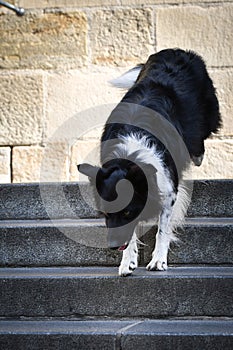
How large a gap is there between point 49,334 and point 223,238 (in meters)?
1.15

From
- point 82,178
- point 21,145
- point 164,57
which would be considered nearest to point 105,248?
point 164,57

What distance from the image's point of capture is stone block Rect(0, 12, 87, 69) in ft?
18.9

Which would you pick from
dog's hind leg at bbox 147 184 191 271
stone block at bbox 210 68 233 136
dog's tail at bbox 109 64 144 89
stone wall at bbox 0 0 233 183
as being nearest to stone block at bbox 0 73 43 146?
stone wall at bbox 0 0 233 183

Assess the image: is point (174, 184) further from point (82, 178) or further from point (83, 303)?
point (82, 178)

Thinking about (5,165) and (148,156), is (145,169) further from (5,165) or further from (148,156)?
(5,165)

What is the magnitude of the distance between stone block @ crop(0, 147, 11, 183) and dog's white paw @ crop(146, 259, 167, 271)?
246cm

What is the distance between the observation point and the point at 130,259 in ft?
11.7

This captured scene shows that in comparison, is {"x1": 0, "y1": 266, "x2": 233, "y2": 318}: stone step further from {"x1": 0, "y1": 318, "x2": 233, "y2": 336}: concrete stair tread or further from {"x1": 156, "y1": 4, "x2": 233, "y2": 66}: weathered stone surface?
{"x1": 156, "y1": 4, "x2": 233, "y2": 66}: weathered stone surface

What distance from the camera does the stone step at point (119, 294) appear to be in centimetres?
328

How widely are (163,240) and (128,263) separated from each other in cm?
31

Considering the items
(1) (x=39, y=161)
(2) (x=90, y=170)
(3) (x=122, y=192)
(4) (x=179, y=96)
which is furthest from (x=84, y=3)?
(3) (x=122, y=192)

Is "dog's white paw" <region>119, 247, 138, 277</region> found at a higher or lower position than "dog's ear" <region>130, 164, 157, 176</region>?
lower

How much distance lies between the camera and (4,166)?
5.78m

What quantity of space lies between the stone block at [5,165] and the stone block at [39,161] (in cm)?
4
